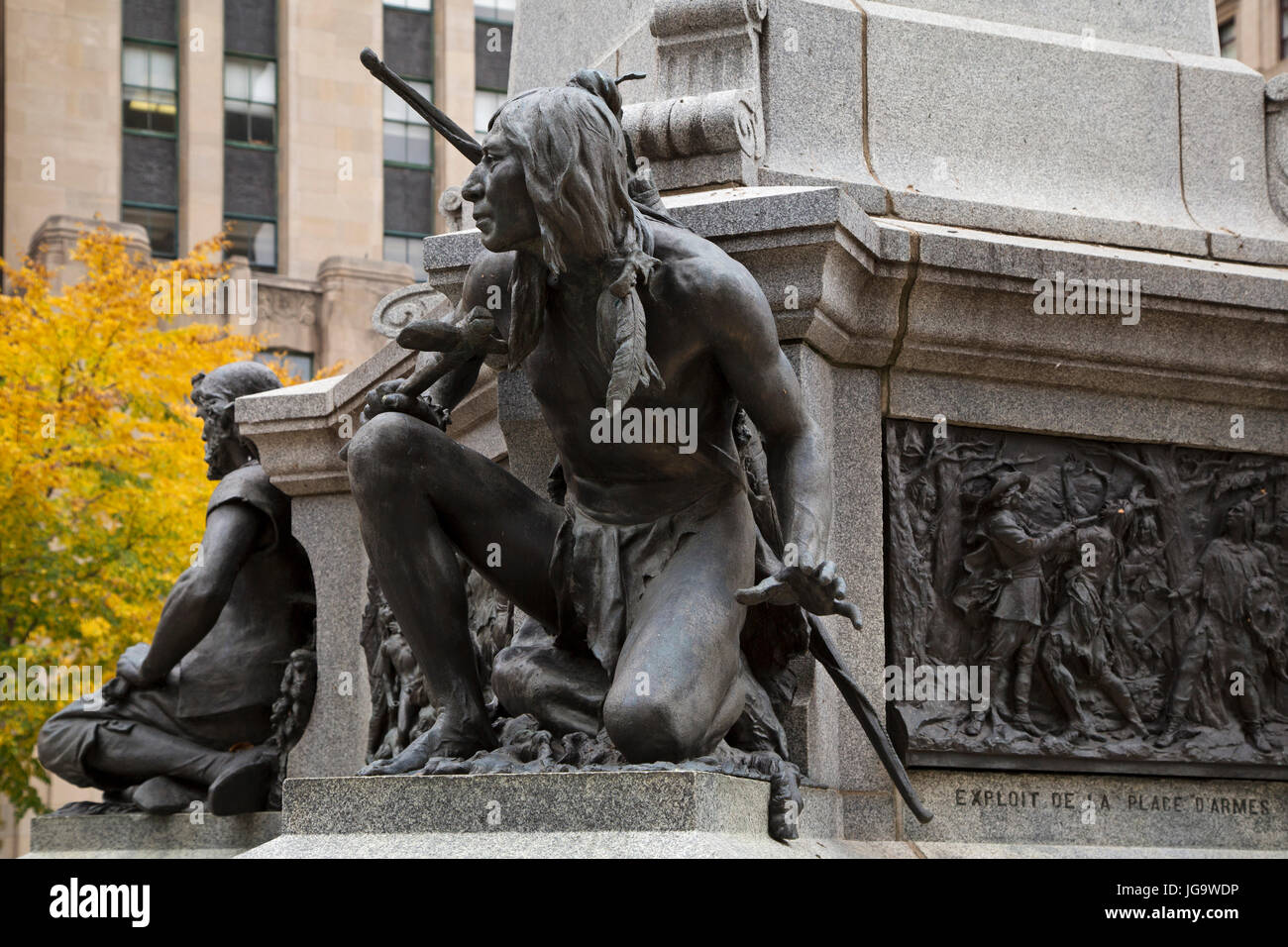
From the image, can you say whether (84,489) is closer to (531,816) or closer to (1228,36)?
(531,816)

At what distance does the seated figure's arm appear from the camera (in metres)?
10.3

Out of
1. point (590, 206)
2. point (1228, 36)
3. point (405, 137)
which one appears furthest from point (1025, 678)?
point (1228, 36)

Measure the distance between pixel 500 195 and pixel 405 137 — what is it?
38.9 metres

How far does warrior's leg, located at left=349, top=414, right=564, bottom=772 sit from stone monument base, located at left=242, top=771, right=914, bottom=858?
609mm

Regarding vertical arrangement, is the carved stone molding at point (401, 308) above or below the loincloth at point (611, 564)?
above

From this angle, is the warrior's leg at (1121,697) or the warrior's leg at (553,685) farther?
the warrior's leg at (1121,697)

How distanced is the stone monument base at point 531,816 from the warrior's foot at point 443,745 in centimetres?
40

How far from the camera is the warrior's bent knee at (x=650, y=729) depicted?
21.6 ft

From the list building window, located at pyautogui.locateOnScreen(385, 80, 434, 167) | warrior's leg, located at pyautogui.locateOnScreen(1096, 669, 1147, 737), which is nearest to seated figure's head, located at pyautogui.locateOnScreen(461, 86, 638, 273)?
warrior's leg, located at pyautogui.locateOnScreen(1096, 669, 1147, 737)

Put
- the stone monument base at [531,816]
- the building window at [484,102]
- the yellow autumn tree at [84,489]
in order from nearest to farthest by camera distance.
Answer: the stone monument base at [531,816] < the yellow autumn tree at [84,489] < the building window at [484,102]

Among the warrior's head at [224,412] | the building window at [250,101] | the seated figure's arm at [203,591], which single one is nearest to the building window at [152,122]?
the building window at [250,101]

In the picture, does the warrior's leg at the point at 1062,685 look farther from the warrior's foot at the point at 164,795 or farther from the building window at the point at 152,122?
the building window at the point at 152,122

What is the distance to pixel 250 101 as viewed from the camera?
43750mm
